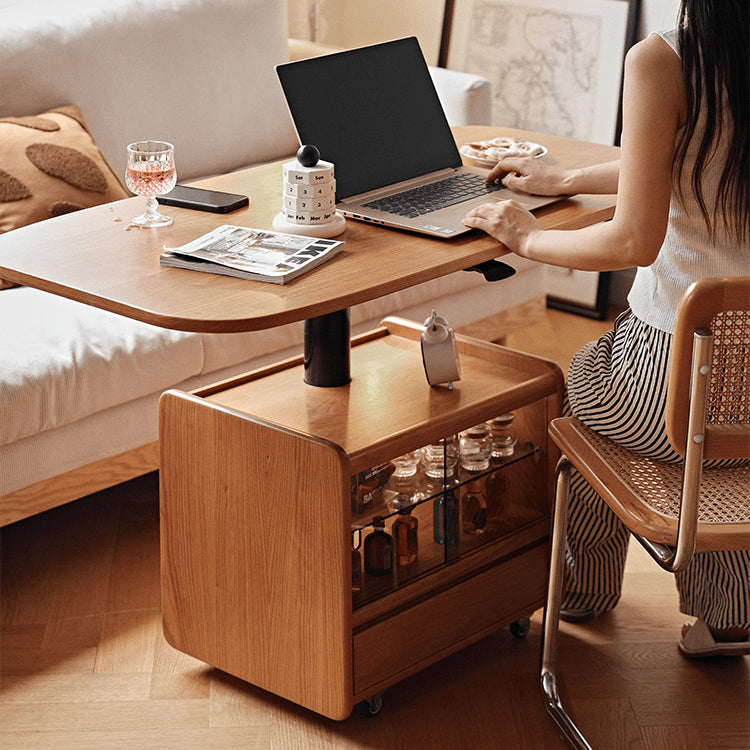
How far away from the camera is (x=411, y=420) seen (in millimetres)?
1685

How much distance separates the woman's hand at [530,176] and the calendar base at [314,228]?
1.10 ft

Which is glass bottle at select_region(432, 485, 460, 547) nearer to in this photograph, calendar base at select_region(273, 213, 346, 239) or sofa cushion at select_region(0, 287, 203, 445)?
calendar base at select_region(273, 213, 346, 239)

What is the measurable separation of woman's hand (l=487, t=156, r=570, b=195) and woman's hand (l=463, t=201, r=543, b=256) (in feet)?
0.54

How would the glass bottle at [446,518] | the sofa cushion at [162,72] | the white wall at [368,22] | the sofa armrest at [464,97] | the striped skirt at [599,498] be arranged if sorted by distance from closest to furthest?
the striped skirt at [599,498] → the glass bottle at [446,518] → the sofa cushion at [162,72] → the sofa armrest at [464,97] → the white wall at [368,22]

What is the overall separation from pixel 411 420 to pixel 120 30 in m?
1.53

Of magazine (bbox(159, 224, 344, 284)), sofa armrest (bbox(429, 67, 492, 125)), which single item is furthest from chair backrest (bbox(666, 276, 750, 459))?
sofa armrest (bbox(429, 67, 492, 125))

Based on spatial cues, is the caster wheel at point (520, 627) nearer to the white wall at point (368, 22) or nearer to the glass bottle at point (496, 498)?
the glass bottle at point (496, 498)

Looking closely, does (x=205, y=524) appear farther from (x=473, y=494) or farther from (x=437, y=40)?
(x=437, y=40)

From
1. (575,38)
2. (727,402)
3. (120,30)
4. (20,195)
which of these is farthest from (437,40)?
(727,402)

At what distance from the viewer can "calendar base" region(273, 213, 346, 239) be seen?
1604mm

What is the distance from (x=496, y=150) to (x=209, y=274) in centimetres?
78

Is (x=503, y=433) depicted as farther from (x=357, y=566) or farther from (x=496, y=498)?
(x=357, y=566)

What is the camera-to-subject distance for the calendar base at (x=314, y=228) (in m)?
1.60

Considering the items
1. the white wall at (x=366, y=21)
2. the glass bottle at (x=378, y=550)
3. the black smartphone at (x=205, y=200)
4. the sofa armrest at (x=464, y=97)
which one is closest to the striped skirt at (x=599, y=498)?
the glass bottle at (x=378, y=550)
